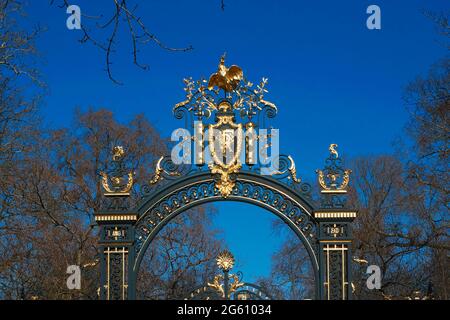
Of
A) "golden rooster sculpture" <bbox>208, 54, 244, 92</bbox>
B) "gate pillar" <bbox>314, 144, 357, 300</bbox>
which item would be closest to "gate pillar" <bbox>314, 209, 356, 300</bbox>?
"gate pillar" <bbox>314, 144, 357, 300</bbox>

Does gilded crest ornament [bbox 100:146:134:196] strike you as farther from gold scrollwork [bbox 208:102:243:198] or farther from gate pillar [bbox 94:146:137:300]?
gold scrollwork [bbox 208:102:243:198]

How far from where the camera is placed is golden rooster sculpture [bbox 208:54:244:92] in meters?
18.8

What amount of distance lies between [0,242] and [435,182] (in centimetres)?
1115

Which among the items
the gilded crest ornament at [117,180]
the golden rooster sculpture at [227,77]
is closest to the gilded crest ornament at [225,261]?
the gilded crest ornament at [117,180]

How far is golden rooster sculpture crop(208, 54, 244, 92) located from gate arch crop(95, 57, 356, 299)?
19mm

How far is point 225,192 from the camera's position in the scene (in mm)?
18688

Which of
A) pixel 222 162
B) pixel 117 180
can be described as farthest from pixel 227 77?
pixel 117 180

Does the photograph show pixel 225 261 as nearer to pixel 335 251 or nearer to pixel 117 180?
pixel 335 251

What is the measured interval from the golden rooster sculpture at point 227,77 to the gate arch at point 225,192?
19 millimetres

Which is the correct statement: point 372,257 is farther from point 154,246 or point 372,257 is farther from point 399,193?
point 154,246

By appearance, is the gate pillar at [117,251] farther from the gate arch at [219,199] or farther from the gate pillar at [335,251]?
the gate pillar at [335,251]

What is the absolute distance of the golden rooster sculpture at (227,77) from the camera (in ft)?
61.7

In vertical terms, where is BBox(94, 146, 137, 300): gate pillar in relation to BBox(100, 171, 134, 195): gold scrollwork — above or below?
below
